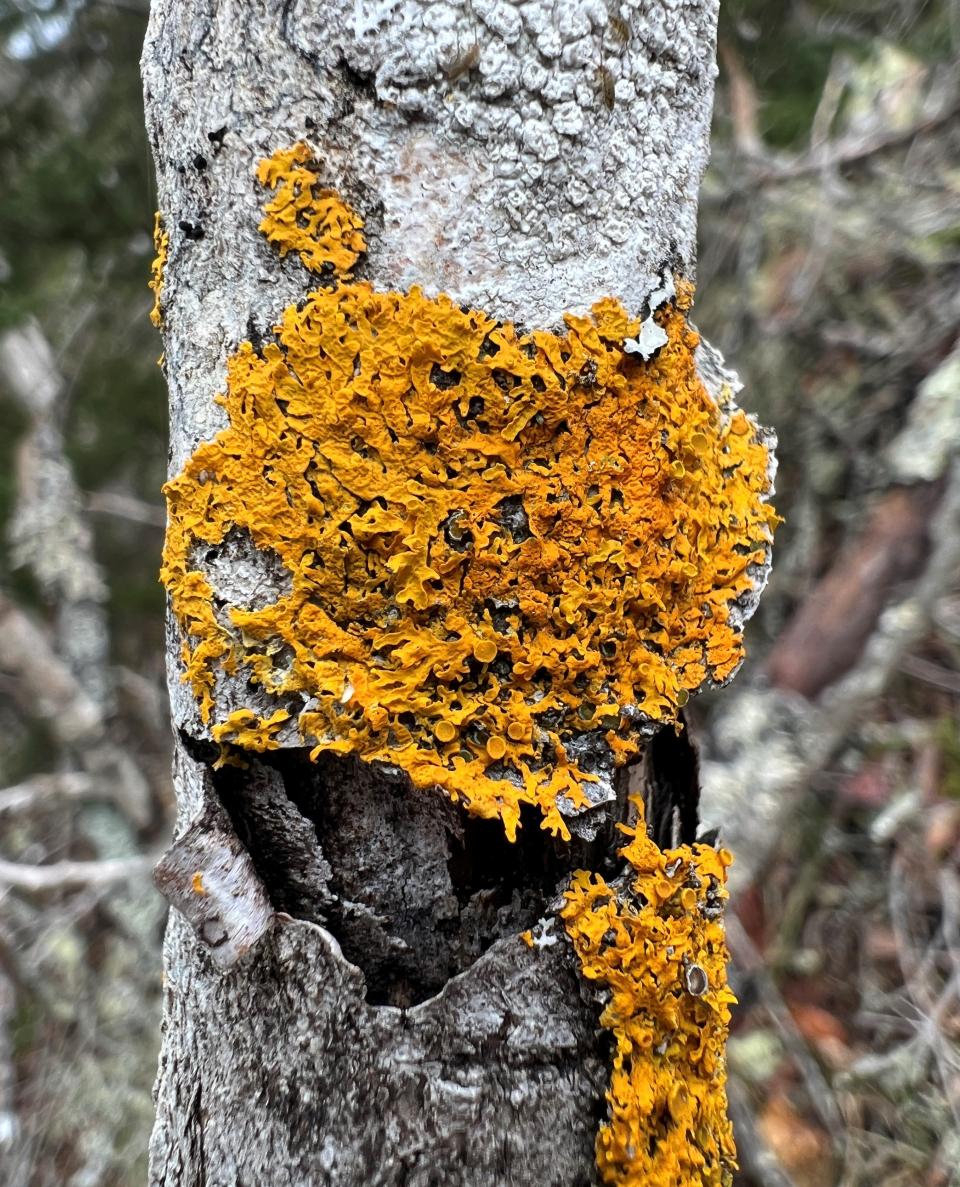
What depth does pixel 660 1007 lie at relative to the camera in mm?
673

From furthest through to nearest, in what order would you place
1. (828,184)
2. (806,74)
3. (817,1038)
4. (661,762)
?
(828,184)
(817,1038)
(806,74)
(661,762)

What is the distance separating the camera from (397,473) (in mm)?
649

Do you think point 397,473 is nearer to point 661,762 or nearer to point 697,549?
point 697,549

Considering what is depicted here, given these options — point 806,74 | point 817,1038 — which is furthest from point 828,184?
point 817,1038

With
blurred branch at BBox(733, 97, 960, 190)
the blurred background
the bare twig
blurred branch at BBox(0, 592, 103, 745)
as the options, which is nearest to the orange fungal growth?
the blurred background

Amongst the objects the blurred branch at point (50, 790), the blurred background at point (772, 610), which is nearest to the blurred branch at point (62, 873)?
the blurred background at point (772, 610)

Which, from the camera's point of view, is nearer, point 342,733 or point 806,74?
point 342,733

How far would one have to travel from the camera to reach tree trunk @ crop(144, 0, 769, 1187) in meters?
0.63

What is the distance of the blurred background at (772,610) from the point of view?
2.26 metres

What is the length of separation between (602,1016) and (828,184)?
3.26 metres

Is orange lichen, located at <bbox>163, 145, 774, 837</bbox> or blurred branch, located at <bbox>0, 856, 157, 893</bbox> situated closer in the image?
orange lichen, located at <bbox>163, 145, 774, 837</bbox>

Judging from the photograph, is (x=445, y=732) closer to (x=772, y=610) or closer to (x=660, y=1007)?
(x=660, y=1007)

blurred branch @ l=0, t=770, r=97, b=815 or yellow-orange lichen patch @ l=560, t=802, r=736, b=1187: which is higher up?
yellow-orange lichen patch @ l=560, t=802, r=736, b=1187

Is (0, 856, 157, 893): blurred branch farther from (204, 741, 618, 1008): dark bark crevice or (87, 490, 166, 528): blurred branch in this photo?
(204, 741, 618, 1008): dark bark crevice
